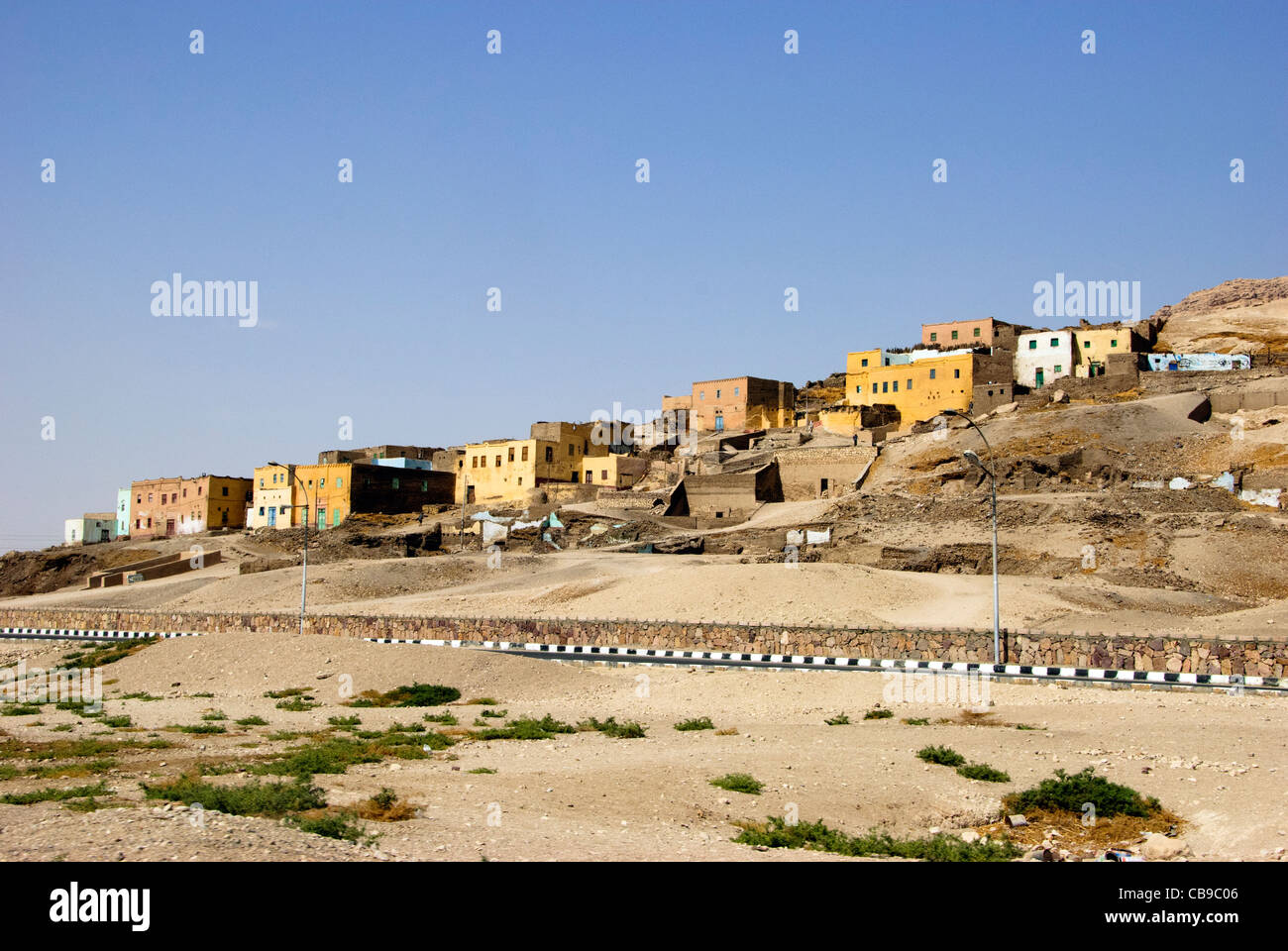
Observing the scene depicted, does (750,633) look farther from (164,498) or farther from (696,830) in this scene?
Answer: (164,498)

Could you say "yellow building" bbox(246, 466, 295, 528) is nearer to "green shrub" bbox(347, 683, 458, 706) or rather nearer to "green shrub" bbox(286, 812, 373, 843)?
"green shrub" bbox(347, 683, 458, 706)

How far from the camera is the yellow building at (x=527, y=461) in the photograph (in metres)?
64.5

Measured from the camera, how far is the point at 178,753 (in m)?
14.8

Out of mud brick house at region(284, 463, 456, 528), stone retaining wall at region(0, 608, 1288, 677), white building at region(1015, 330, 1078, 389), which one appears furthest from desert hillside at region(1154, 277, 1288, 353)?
stone retaining wall at region(0, 608, 1288, 677)

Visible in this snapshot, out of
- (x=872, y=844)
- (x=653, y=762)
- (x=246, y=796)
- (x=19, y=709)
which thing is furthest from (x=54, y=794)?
(x=19, y=709)

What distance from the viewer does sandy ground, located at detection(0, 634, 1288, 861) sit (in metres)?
9.37

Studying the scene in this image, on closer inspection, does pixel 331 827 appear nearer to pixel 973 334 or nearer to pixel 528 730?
pixel 528 730

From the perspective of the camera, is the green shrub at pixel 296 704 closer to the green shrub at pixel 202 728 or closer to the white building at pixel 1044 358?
the green shrub at pixel 202 728

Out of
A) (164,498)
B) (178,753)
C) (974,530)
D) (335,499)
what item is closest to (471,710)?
(178,753)

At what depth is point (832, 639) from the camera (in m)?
24.8

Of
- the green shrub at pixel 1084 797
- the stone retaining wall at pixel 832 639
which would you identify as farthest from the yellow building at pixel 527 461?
the green shrub at pixel 1084 797

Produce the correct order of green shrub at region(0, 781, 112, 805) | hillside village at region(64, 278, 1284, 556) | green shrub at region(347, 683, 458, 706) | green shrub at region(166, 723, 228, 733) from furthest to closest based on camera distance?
hillside village at region(64, 278, 1284, 556), green shrub at region(347, 683, 458, 706), green shrub at region(166, 723, 228, 733), green shrub at region(0, 781, 112, 805)

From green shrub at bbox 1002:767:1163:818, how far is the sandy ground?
331 mm
